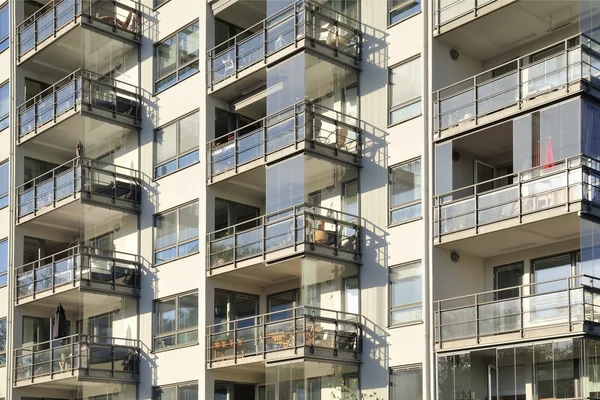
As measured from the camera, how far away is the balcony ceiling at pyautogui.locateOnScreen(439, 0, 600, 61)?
A: 84.4 ft

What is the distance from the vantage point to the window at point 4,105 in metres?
40.9

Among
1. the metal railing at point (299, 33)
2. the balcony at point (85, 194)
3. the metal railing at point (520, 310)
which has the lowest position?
the metal railing at point (520, 310)

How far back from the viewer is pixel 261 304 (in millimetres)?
32938

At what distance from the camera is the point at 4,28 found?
41719 mm

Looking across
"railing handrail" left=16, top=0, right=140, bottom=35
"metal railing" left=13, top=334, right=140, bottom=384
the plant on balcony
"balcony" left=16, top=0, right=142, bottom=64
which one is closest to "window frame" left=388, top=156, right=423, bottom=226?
the plant on balcony

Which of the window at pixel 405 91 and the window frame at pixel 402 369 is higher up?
the window at pixel 405 91

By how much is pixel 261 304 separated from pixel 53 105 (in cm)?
1076

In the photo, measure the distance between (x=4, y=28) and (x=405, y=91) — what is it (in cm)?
2008

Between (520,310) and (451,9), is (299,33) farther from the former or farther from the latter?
(520,310)

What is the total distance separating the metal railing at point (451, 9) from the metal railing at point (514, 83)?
5.12ft

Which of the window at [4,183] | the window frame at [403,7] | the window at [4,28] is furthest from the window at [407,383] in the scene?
the window at [4,28]

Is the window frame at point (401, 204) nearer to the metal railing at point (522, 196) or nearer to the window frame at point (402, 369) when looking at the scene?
the metal railing at point (522, 196)

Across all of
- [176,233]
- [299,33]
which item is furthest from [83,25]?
[299,33]

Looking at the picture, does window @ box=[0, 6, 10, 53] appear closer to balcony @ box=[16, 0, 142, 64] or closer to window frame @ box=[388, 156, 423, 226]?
balcony @ box=[16, 0, 142, 64]
